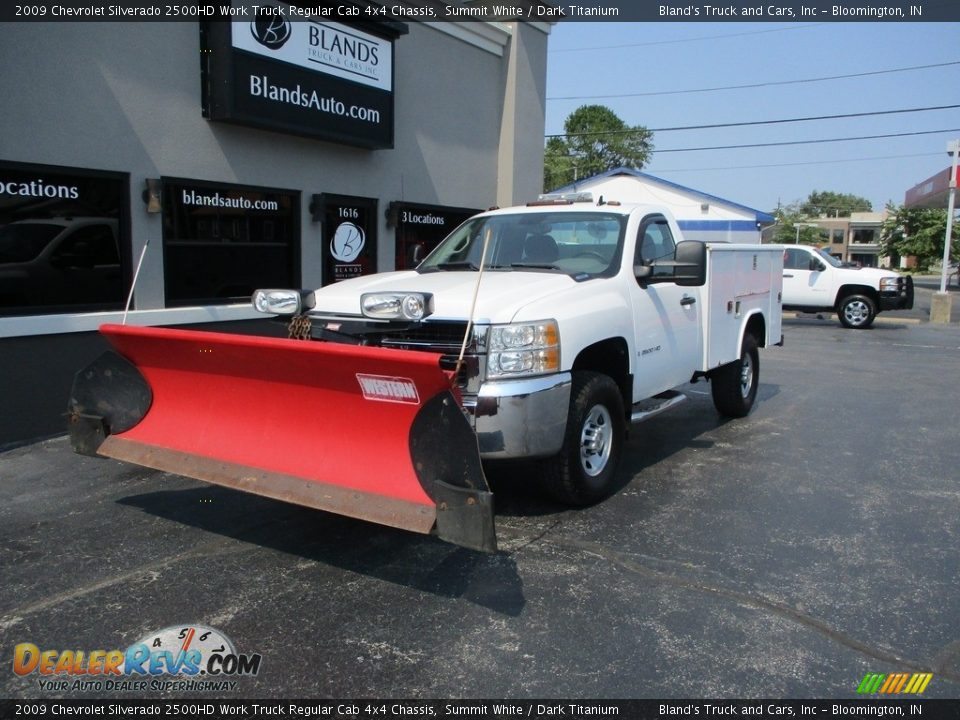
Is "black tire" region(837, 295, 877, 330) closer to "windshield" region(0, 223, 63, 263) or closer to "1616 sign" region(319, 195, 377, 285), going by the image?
"1616 sign" region(319, 195, 377, 285)

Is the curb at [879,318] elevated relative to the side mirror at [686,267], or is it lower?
lower

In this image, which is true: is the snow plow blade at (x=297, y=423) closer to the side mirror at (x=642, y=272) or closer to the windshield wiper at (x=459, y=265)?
the windshield wiper at (x=459, y=265)

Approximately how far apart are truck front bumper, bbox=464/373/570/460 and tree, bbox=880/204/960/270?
58844 millimetres

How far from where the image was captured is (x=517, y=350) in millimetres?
4590

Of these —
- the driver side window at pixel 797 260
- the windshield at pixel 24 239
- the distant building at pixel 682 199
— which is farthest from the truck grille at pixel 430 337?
the distant building at pixel 682 199

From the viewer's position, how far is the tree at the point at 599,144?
239 ft

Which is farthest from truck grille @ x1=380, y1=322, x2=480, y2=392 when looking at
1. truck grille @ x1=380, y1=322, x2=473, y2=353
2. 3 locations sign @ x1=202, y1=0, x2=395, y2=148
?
3 locations sign @ x1=202, y1=0, x2=395, y2=148

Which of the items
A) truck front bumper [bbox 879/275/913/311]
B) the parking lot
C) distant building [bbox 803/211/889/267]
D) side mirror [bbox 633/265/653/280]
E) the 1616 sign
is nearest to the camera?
the parking lot

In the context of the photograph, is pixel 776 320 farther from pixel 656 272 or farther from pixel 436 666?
pixel 436 666

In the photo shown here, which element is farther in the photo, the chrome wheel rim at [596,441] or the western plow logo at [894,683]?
the chrome wheel rim at [596,441]

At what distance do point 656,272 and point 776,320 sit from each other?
3261 millimetres

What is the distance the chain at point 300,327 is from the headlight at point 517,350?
1.43 metres

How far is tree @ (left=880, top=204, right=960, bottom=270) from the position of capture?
58156mm

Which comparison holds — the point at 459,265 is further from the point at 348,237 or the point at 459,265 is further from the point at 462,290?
the point at 348,237
